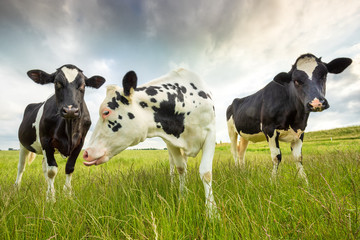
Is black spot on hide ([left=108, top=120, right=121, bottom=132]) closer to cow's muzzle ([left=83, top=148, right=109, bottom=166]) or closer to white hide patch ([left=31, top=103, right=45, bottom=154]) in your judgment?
cow's muzzle ([left=83, top=148, right=109, bottom=166])

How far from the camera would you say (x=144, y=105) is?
3.22 m

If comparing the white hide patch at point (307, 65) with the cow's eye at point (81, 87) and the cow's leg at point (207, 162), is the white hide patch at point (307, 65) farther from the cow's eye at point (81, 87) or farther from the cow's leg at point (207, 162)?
the cow's eye at point (81, 87)

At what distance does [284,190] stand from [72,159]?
13.2ft

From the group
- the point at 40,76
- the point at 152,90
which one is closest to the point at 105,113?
the point at 152,90

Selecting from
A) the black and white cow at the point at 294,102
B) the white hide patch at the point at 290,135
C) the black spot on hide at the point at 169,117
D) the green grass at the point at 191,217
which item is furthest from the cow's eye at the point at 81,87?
the white hide patch at the point at 290,135

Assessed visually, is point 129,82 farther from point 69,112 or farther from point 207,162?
point 207,162

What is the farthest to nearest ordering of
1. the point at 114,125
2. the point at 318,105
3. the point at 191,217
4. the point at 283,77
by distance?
the point at 283,77 → the point at 318,105 → the point at 114,125 → the point at 191,217

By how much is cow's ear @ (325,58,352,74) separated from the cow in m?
2.78

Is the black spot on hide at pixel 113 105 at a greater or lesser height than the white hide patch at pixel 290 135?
greater

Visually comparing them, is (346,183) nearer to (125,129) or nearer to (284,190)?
(284,190)

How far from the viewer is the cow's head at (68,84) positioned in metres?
3.34

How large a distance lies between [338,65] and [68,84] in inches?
213

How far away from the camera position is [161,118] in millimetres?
3303

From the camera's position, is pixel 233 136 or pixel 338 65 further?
pixel 233 136
